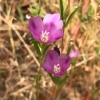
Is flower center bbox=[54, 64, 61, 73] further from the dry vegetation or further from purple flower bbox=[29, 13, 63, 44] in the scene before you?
→ the dry vegetation

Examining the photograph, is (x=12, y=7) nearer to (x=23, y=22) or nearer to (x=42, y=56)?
(x=23, y=22)

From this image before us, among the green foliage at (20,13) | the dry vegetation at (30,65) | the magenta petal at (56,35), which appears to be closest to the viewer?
the magenta petal at (56,35)

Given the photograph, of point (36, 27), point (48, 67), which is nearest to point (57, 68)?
point (48, 67)

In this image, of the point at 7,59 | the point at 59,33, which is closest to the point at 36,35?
the point at 59,33

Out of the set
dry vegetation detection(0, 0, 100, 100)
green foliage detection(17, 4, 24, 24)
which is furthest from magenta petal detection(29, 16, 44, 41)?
green foliage detection(17, 4, 24, 24)

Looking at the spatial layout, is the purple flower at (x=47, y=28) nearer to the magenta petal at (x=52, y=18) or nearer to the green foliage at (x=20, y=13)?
the magenta petal at (x=52, y=18)

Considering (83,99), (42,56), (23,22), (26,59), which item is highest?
(42,56)

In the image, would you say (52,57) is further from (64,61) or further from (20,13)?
(20,13)

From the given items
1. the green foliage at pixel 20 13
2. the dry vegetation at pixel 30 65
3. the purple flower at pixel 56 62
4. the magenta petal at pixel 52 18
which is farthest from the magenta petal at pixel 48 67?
the green foliage at pixel 20 13
